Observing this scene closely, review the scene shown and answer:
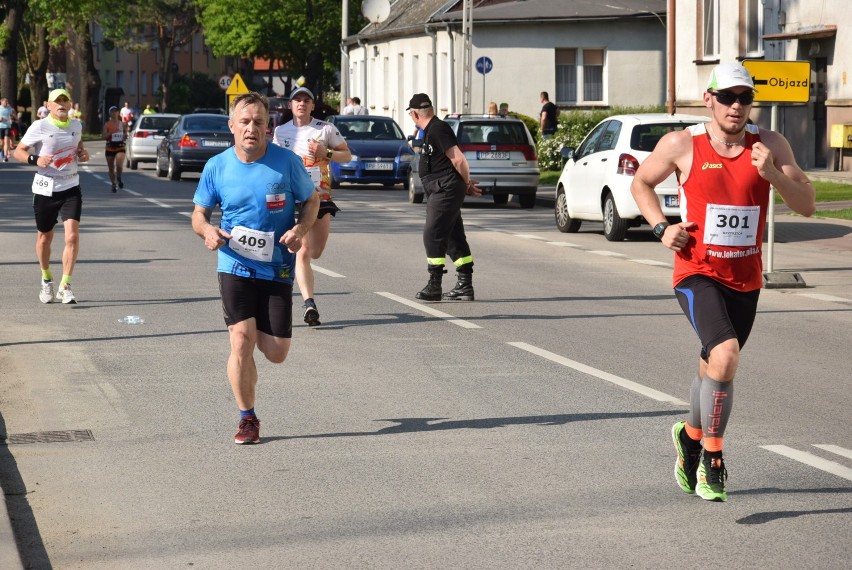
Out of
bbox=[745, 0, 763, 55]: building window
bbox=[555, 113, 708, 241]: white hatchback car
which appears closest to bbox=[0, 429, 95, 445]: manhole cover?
bbox=[555, 113, 708, 241]: white hatchback car

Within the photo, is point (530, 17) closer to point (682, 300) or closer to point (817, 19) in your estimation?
point (817, 19)

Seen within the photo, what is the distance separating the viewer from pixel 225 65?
440 feet

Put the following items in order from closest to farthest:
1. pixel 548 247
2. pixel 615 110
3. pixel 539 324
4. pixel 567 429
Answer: pixel 567 429 → pixel 539 324 → pixel 548 247 → pixel 615 110

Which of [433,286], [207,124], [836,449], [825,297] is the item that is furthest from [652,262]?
[207,124]

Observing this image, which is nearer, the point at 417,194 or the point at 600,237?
the point at 600,237

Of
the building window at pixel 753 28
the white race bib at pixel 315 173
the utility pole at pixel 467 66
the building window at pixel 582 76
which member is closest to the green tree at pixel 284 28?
the building window at pixel 582 76

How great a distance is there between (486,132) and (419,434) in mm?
20288

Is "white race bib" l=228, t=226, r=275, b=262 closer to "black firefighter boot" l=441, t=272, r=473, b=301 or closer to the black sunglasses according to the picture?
the black sunglasses

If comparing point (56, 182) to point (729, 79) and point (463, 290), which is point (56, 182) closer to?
point (463, 290)

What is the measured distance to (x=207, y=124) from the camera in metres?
37.3

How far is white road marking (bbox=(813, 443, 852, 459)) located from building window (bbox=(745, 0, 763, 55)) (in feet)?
101

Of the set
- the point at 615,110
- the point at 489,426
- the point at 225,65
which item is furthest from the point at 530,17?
the point at 225,65

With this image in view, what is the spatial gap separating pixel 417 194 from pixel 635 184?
74.0 ft

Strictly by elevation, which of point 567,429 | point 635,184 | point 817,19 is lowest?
point 567,429
